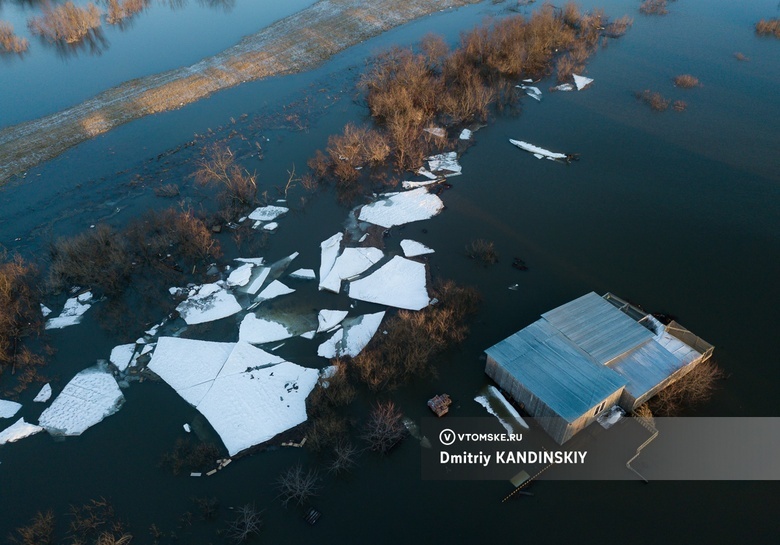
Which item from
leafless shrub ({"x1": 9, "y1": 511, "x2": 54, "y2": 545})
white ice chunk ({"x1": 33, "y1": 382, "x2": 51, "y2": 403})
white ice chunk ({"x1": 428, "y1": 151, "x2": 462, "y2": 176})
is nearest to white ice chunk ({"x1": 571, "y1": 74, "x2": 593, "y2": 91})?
white ice chunk ({"x1": 428, "y1": 151, "x2": 462, "y2": 176})

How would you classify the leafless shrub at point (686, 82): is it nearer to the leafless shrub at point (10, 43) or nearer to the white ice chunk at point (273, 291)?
the white ice chunk at point (273, 291)

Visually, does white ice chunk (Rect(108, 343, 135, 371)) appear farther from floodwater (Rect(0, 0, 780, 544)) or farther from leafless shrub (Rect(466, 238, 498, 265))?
leafless shrub (Rect(466, 238, 498, 265))

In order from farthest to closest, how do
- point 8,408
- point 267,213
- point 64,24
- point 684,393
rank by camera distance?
point 64,24, point 267,213, point 8,408, point 684,393

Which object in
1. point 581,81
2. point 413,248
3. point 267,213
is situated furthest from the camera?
point 581,81

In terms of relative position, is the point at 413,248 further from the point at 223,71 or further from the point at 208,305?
the point at 223,71

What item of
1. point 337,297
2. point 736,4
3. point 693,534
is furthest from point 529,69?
point 693,534

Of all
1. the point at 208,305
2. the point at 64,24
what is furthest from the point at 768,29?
the point at 64,24

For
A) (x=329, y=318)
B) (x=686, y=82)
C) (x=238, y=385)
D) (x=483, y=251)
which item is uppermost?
(x=686, y=82)
